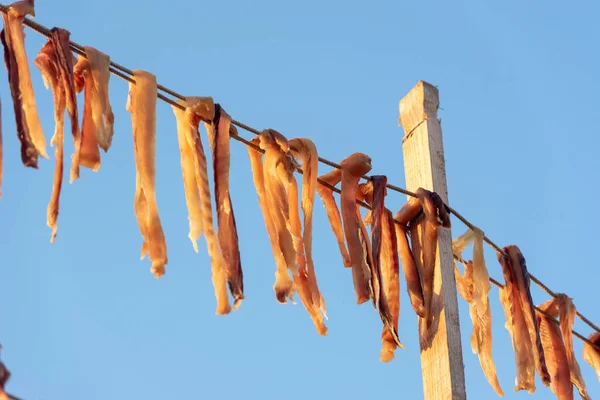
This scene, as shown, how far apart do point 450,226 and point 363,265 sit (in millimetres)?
564

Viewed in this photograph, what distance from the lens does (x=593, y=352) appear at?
645 centimetres

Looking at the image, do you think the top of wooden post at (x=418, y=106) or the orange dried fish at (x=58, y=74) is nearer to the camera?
the orange dried fish at (x=58, y=74)

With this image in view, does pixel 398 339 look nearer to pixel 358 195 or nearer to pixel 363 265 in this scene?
→ pixel 363 265

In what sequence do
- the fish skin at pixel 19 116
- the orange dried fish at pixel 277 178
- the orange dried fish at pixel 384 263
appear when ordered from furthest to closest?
the orange dried fish at pixel 384 263 → the orange dried fish at pixel 277 178 → the fish skin at pixel 19 116

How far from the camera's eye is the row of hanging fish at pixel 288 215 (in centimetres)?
437

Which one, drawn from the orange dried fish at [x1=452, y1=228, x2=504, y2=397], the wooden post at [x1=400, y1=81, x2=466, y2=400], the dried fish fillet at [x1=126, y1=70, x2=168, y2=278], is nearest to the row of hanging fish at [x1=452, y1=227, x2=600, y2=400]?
the orange dried fish at [x1=452, y1=228, x2=504, y2=397]

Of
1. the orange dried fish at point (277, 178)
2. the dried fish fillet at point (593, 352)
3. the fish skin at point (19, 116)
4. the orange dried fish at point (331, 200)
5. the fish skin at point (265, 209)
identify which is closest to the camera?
the fish skin at point (19, 116)

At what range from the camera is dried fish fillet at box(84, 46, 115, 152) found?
4414 millimetres

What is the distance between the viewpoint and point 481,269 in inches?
221

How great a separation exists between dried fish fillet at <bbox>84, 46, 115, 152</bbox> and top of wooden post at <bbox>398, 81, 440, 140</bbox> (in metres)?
1.85

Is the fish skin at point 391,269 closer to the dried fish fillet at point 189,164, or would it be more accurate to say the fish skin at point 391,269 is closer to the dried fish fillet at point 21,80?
the dried fish fillet at point 189,164

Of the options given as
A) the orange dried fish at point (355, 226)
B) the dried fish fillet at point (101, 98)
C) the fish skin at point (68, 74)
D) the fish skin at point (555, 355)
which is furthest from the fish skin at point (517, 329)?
the fish skin at point (68, 74)

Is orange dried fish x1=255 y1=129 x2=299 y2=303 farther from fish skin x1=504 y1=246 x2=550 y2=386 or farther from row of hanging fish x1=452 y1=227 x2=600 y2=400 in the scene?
fish skin x1=504 y1=246 x2=550 y2=386

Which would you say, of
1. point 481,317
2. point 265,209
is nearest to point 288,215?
point 265,209
